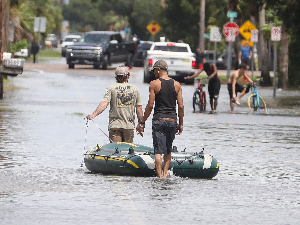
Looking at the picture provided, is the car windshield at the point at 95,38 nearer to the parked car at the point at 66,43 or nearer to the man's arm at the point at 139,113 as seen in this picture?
the parked car at the point at 66,43

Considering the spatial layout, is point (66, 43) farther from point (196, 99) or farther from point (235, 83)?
point (196, 99)

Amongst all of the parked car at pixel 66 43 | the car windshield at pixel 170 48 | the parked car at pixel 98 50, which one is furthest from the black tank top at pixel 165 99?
the parked car at pixel 66 43

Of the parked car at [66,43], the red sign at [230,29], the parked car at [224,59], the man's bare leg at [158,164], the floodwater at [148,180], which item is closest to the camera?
the floodwater at [148,180]

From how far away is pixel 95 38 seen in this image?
171 feet

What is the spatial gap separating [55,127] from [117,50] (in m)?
32.7

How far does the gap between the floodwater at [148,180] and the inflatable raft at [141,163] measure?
0.13 m

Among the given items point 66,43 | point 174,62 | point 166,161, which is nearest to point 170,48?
point 174,62

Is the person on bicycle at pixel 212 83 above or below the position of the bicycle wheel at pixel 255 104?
above

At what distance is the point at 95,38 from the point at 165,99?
132ft

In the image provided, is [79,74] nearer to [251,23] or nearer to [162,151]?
[251,23]

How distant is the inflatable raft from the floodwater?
5.1 inches

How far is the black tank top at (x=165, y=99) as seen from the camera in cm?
1223

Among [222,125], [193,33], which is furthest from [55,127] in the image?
[193,33]

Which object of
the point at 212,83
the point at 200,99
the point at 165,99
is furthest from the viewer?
the point at 212,83
